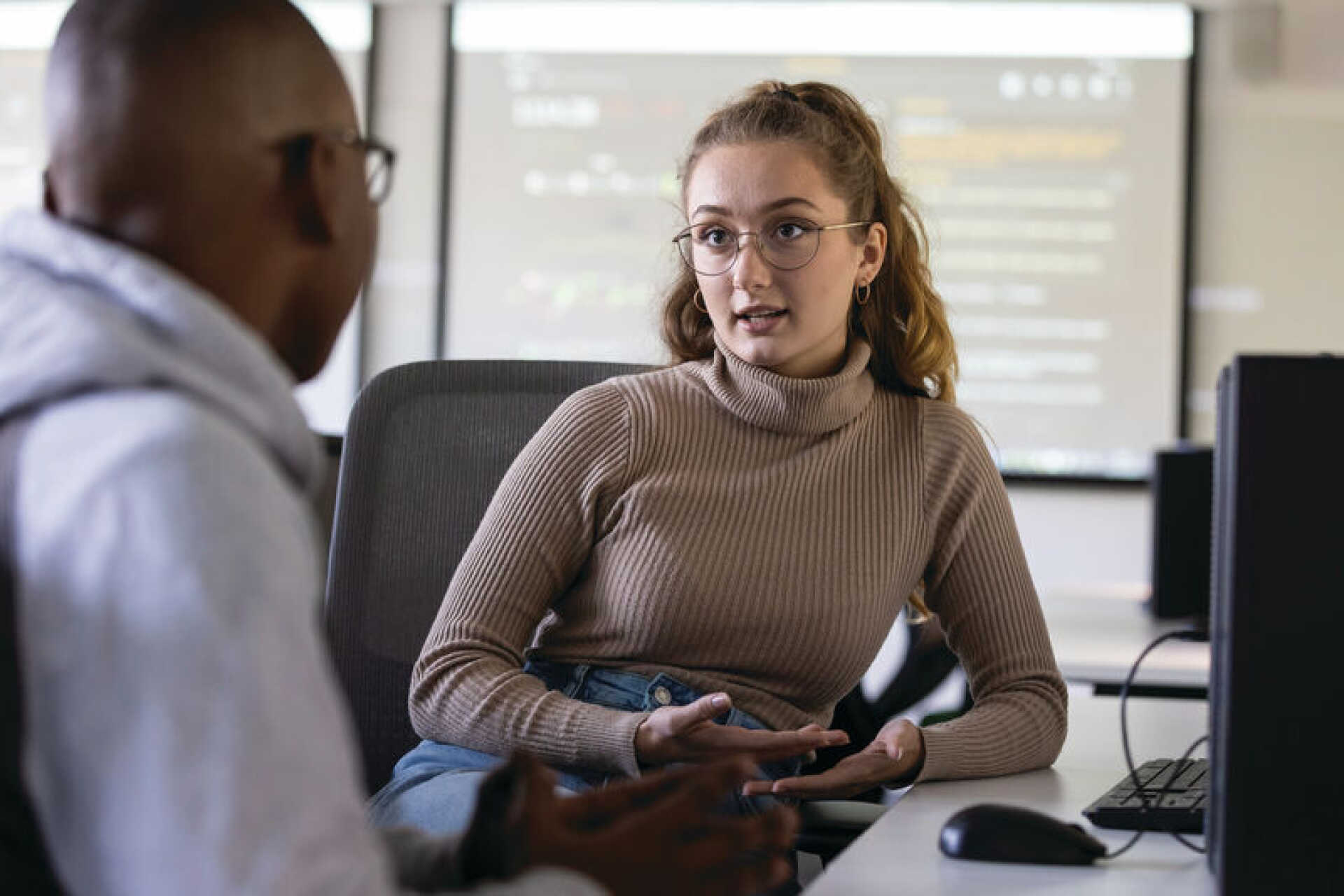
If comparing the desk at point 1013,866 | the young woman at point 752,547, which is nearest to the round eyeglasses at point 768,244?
the young woman at point 752,547

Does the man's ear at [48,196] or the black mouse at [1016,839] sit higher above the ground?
the man's ear at [48,196]

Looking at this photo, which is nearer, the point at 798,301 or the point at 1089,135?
the point at 798,301

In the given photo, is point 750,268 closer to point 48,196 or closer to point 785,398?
point 785,398

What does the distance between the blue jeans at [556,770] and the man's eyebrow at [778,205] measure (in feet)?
1.68

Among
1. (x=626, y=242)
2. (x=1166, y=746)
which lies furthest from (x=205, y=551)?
(x=626, y=242)

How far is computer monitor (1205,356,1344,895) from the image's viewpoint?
91cm

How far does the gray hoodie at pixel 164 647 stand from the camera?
1.99 ft

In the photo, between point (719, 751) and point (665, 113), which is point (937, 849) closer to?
point (719, 751)

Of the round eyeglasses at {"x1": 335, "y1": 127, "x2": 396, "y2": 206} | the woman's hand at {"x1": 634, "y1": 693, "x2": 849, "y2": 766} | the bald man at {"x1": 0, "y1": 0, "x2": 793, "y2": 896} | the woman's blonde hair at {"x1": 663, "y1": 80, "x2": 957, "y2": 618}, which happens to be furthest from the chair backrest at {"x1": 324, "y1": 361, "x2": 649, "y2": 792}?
the bald man at {"x1": 0, "y1": 0, "x2": 793, "y2": 896}

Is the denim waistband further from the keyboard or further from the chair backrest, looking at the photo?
the keyboard

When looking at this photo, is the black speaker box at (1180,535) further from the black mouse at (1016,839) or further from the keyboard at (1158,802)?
the black mouse at (1016,839)

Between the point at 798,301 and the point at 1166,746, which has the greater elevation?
the point at 798,301

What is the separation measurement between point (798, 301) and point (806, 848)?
582 mm

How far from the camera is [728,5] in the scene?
4816mm
